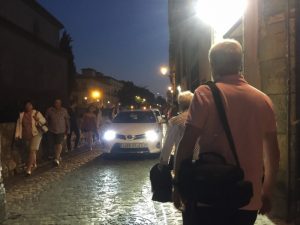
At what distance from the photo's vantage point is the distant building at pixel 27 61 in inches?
1019

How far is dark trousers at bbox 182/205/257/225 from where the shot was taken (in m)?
2.62

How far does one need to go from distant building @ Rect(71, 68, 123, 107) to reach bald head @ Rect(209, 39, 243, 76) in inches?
3080

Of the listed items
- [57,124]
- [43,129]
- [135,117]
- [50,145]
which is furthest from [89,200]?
[135,117]

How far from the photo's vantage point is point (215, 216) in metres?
2.63

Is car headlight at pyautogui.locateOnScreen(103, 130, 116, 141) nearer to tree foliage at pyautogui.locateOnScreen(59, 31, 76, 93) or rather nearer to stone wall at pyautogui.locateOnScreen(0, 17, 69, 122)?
stone wall at pyautogui.locateOnScreen(0, 17, 69, 122)

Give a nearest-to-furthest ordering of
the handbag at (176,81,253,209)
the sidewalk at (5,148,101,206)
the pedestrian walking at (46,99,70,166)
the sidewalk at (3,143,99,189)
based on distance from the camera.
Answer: the handbag at (176,81,253,209), the sidewalk at (5,148,101,206), the sidewalk at (3,143,99,189), the pedestrian walking at (46,99,70,166)

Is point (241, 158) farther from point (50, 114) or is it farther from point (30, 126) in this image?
point (50, 114)

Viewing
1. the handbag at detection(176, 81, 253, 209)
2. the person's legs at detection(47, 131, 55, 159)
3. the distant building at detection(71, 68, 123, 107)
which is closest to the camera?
the handbag at detection(176, 81, 253, 209)

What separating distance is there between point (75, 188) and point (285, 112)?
15.7 ft

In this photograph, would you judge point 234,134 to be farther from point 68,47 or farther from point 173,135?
point 68,47

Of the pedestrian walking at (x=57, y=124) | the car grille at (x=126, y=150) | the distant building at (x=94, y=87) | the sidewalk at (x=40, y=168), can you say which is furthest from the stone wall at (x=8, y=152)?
the distant building at (x=94, y=87)

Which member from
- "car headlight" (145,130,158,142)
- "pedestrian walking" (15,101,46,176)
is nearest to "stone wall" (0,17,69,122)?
"car headlight" (145,130,158,142)

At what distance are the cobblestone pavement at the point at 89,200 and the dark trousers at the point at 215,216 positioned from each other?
12.7 feet

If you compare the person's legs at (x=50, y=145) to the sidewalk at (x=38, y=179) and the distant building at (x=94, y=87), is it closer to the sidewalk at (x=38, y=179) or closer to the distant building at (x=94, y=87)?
the sidewalk at (x=38, y=179)
